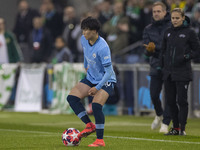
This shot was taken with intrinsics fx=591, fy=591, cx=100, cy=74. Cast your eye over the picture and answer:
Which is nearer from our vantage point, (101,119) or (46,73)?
(101,119)

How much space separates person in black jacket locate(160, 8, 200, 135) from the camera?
1053 cm

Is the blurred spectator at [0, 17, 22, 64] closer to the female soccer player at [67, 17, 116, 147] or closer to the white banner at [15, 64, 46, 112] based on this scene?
the white banner at [15, 64, 46, 112]

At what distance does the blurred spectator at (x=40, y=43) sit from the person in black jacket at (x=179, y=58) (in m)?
10.5

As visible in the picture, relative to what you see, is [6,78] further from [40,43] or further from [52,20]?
[52,20]

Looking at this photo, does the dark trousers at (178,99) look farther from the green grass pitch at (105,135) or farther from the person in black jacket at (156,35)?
the person in black jacket at (156,35)

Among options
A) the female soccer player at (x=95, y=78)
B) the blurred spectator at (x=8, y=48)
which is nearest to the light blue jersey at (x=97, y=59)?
the female soccer player at (x=95, y=78)

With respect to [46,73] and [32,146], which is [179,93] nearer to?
[32,146]

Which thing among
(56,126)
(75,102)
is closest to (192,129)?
(56,126)

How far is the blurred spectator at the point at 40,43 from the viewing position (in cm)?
2083

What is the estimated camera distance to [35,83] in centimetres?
1886

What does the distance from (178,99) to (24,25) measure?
12453 mm

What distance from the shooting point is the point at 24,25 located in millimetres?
22109

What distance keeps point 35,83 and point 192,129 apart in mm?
7600

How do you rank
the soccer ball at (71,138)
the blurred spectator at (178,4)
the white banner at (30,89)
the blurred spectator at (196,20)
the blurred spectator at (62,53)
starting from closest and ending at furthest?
the soccer ball at (71,138), the blurred spectator at (196,20), the blurred spectator at (178,4), the white banner at (30,89), the blurred spectator at (62,53)
